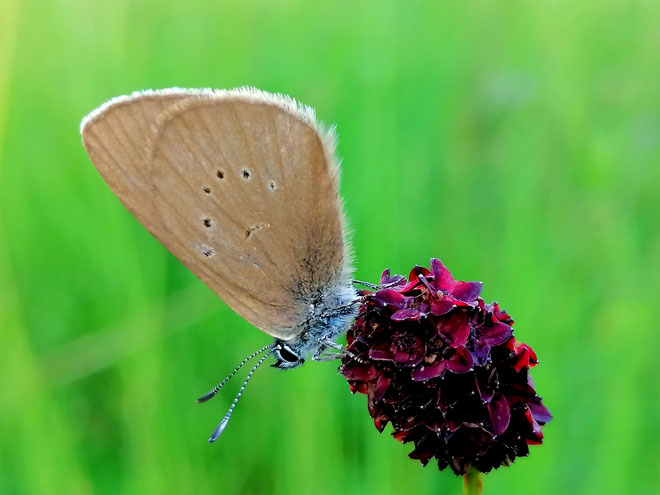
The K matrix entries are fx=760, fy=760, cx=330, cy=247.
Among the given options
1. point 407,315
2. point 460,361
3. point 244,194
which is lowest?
point 460,361

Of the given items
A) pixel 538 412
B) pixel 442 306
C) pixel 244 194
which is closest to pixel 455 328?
pixel 442 306

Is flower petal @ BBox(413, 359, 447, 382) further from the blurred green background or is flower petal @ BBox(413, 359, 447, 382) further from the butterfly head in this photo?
the blurred green background

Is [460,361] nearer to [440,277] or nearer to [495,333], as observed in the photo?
[495,333]

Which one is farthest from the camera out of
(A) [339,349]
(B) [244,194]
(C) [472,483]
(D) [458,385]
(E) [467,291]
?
(B) [244,194]

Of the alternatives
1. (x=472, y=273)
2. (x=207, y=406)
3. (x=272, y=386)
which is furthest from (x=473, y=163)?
(x=207, y=406)

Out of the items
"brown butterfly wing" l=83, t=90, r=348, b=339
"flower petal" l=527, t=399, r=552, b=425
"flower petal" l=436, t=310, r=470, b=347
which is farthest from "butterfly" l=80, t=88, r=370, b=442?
"flower petal" l=527, t=399, r=552, b=425

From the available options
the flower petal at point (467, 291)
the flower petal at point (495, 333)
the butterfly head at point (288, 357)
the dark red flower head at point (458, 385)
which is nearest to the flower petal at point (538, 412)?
the dark red flower head at point (458, 385)

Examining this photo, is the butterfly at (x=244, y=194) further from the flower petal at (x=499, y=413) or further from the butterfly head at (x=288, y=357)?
the flower petal at (x=499, y=413)
